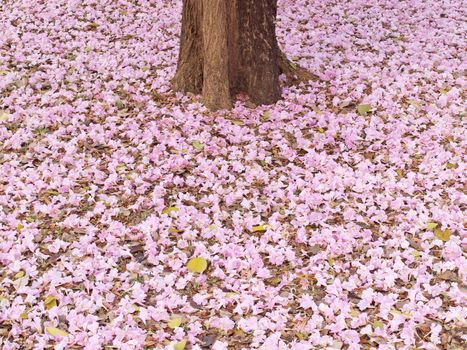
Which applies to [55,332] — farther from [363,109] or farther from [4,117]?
[363,109]

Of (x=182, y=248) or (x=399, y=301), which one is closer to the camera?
(x=399, y=301)

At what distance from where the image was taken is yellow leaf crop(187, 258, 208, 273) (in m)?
5.06

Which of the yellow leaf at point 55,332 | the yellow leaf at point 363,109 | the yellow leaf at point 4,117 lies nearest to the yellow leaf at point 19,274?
the yellow leaf at point 55,332

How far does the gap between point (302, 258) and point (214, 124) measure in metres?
2.52

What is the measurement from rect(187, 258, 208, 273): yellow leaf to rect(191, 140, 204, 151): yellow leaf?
194cm

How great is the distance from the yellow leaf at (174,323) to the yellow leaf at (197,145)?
8.65 feet

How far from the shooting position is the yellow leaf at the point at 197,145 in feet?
22.3

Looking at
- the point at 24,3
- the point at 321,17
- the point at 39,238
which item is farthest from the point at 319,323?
the point at 24,3

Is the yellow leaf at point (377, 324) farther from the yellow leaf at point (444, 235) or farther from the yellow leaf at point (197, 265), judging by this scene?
the yellow leaf at point (197, 265)

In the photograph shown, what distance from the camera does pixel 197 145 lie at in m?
6.83

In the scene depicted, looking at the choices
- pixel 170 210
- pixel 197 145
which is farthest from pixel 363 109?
pixel 170 210

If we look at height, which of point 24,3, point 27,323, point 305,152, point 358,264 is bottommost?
point 27,323

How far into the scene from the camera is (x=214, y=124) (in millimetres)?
7195

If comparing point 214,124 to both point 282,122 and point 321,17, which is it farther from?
point 321,17
